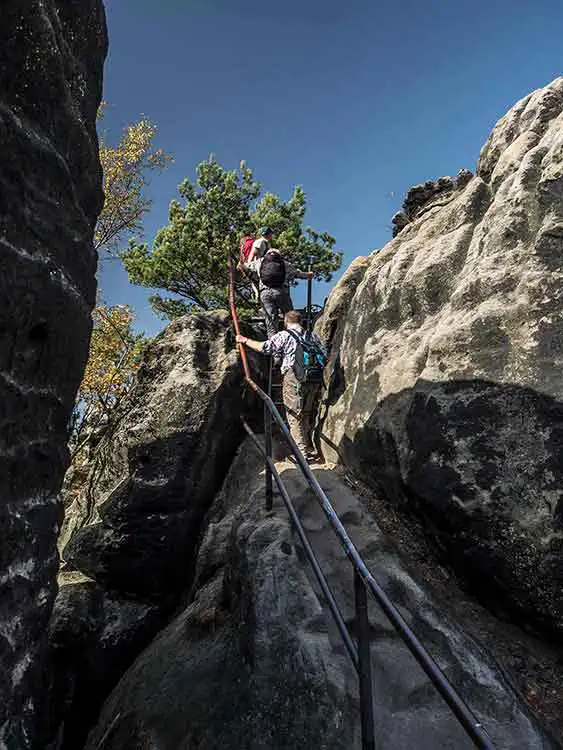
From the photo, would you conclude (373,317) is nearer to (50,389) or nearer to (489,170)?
(489,170)

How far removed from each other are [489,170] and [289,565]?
661 cm

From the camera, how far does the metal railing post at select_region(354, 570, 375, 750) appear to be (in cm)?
208

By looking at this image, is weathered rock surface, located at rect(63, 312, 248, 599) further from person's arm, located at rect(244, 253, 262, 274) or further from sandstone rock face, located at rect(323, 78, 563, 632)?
person's arm, located at rect(244, 253, 262, 274)

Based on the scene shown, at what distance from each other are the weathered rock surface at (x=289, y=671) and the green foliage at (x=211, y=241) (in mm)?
10917

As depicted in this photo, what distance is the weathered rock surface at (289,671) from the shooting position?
110 inches

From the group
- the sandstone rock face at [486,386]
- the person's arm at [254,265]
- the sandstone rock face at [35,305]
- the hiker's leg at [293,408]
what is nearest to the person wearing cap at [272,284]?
the person's arm at [254,265]

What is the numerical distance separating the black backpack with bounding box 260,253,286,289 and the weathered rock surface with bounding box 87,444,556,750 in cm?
491

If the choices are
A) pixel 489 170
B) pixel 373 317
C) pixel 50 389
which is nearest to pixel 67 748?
pixel 50 389

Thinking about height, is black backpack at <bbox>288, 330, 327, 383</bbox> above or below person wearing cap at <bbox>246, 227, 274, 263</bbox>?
below

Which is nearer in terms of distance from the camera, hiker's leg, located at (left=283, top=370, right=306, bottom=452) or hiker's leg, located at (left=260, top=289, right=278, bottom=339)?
hiker's leg, located at (left=283, top=370, right=306, bottom=452)

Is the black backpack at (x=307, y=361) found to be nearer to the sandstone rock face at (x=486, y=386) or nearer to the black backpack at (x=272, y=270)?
the sandstone rock face at (x=486, y=386)

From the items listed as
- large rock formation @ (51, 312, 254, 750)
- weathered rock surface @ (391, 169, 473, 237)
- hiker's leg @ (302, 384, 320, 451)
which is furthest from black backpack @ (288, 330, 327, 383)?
weathered rock surface @ (391, 169, 473, 237)

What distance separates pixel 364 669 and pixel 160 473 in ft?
15.4

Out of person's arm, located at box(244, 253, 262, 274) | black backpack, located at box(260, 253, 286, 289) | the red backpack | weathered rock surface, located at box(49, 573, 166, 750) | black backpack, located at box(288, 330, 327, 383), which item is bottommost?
weathered rock surface, located at box(49, 573, 166, 750)
